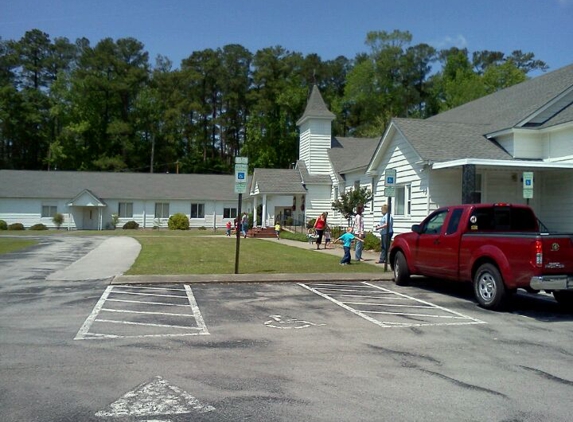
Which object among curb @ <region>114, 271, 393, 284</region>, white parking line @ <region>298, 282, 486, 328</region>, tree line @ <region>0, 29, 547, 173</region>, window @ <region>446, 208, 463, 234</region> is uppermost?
tree line @ <region>0, 29, 547, 173</region>

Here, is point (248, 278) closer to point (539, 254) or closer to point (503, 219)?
point (503, 219)

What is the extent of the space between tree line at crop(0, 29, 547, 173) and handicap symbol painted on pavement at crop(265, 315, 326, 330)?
54184 millimetres

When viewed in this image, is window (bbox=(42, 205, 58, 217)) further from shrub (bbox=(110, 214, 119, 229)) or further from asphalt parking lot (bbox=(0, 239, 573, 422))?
asphalt parking lot (bbox=(0, 239, 573, 422))

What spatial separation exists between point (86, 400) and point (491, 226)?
886 centimetres

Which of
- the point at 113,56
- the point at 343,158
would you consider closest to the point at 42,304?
the point at 343,158

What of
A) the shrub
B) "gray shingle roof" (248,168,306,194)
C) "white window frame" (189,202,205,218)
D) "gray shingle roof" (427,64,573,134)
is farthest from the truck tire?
the shrub

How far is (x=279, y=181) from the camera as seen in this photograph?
4012 cm

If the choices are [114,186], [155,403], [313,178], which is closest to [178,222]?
[114,186]

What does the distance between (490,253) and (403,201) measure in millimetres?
13046

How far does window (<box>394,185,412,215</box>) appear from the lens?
22000mm

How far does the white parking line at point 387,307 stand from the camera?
29.7ft

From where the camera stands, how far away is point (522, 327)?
28.6 feet

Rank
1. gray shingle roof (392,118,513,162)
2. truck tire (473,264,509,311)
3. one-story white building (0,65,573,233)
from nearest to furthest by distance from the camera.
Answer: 1. truck tire (473,264,509,311)
2. one-story white building (0,65,573,233)
3. gray shingle roof (392,118,513,162)

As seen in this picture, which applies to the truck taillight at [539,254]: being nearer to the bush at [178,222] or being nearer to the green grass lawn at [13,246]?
the green grass lawn at [13,246]
